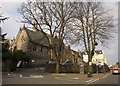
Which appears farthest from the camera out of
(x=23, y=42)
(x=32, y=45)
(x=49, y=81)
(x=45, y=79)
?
(x=32, y=45)

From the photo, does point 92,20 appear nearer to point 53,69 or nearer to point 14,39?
point 53,69

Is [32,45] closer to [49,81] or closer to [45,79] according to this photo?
[45,79]

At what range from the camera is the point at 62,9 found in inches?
2128

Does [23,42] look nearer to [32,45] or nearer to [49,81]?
[32,45]

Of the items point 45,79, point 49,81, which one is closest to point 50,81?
point 49,81

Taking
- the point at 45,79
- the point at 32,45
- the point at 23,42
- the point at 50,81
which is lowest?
the point at 50,81

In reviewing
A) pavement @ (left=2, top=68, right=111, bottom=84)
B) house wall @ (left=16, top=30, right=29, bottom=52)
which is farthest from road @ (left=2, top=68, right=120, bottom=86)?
house wall @ (left=16, top=30, right=29, bottom=52)

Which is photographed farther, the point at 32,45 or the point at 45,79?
the point at 32,45

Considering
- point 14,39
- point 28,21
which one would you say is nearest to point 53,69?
point 28,21

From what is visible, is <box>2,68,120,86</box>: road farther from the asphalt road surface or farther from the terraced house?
the terraced house

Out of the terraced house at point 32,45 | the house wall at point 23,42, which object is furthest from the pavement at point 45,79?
the house wall at point 23,42

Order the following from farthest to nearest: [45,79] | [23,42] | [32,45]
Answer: [32,45] < [23,42] < [45,79]

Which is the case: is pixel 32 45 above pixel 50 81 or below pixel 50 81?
above

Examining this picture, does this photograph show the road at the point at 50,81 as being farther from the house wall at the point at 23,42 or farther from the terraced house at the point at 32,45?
the house wall at the point at 23,42
